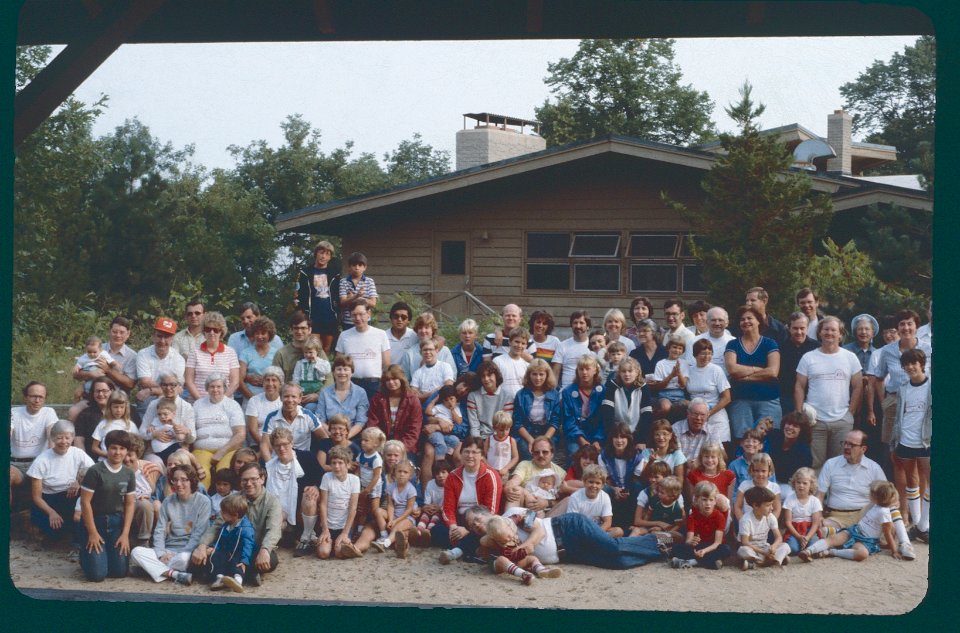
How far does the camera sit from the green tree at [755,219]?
885cm

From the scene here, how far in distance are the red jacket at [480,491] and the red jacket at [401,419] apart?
467mm

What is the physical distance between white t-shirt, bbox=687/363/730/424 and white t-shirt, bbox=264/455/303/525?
2.88m

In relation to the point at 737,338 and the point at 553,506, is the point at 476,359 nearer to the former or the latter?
the point at 553,506

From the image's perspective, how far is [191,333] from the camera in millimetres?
8148

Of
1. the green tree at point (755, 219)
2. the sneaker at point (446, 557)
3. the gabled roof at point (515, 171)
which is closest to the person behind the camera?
the sneaker at point (446, 557)

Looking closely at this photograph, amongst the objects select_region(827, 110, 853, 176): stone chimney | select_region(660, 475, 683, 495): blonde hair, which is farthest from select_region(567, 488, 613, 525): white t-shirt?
select_region(827, 110, 853, 176): stone chimney

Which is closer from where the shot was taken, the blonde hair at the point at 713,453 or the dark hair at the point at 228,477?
the blonde hair at the point at 713,453

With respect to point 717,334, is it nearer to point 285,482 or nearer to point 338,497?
point 338,497

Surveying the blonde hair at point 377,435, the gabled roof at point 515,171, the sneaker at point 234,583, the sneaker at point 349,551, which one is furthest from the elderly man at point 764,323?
the sneaker at point 234,583

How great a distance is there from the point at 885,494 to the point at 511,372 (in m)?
2.73

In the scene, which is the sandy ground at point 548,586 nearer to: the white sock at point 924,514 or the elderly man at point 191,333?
the white sock at point 924,514

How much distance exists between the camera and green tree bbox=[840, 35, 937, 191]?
7.34m

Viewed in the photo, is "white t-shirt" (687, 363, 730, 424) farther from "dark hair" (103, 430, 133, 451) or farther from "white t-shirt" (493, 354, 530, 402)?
"dark hair" (103, 430, 133, 451)

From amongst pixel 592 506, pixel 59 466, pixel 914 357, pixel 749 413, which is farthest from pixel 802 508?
pixel 59 466
